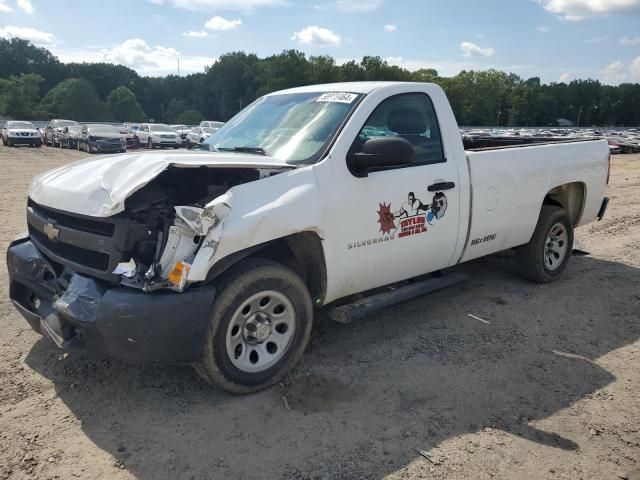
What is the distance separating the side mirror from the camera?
3643 mm

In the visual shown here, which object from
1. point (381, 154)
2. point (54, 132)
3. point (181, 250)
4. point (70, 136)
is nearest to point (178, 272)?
point (181, 250)

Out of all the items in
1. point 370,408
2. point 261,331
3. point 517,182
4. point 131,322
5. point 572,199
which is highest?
point 517,182

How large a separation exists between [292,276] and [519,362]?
194 centimetres

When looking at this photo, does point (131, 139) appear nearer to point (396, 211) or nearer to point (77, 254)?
point (77, 254)

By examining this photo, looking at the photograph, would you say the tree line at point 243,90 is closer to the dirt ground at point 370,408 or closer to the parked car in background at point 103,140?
the parked car in background at point 103,140

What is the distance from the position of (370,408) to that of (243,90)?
12141 cm

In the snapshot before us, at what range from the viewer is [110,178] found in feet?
10.9

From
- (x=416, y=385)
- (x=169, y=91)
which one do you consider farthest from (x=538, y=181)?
(x=169, y=91)

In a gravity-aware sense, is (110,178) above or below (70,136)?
below

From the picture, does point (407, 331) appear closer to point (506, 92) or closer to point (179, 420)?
point (179, 420)

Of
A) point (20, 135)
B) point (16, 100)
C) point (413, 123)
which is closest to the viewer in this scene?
point (413, 123)

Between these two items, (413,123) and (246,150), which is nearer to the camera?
(246,150)

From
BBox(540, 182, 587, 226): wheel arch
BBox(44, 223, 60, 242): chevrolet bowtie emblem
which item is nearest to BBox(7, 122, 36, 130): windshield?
BBox(44, 223, 60, 242): chevrolet bowtie emblem

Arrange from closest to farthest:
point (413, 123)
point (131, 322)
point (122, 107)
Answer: point (131, 322), point (413, 123), point (122, 107)
